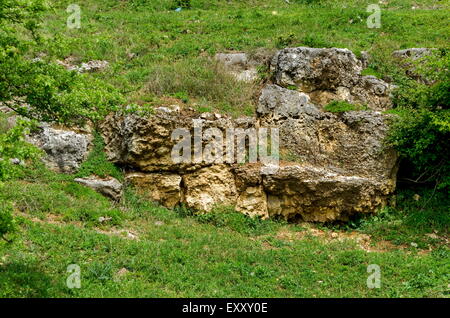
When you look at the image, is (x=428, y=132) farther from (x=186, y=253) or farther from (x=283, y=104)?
(x=186, y=253)

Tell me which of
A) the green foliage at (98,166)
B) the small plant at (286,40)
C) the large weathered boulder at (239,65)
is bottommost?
the green foliage at (98,166)

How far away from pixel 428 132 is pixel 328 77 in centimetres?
408

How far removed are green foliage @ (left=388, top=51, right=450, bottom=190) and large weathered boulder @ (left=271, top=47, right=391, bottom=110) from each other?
1593mm

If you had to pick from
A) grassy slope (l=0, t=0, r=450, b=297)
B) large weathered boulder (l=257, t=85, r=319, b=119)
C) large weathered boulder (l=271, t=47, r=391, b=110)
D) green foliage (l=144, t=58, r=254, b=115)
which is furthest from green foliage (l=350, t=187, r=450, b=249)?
green foliage (l=144, t=58, r=254, b=115)

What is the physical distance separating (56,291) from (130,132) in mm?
6600

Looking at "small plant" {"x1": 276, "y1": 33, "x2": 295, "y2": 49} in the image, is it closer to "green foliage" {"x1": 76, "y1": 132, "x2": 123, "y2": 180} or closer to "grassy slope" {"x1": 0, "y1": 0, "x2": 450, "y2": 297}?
"grassy slope" {"x1": 0, "y1": 0, "x2": 450, "y2": 297}

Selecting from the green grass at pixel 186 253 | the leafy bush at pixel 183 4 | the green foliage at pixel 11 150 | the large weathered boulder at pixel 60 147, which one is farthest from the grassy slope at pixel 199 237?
the leafy bush at pixel 183 4

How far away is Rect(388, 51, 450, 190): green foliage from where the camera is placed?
1270 cm

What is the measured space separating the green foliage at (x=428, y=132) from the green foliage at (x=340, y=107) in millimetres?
1339

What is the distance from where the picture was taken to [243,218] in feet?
42.8

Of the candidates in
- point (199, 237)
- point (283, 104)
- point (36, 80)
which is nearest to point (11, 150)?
point (36, 80)

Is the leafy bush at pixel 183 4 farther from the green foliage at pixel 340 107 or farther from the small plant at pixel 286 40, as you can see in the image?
the green foliage at pixel 340 107

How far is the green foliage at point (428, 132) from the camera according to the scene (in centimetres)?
1270

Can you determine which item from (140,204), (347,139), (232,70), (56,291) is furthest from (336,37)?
(56,291)
